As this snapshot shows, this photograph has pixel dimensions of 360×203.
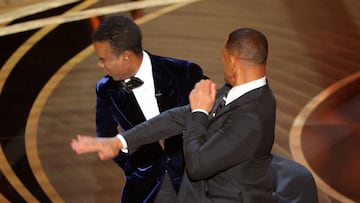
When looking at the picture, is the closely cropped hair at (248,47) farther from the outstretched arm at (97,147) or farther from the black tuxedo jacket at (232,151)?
the outstretched arm at (97,147)

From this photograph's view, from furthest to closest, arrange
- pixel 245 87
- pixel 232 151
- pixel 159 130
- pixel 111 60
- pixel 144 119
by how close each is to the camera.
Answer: pixel 144 119
pixel 111 60
pixel 159 130
pixel 245 87
pixel 232 151

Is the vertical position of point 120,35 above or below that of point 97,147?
above

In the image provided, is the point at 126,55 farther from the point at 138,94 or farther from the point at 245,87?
the point at 245,87

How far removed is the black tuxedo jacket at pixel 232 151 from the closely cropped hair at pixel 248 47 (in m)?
0.12

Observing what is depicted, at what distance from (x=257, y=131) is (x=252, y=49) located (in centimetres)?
30

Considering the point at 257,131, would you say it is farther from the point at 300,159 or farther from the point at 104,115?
the point at 300,159

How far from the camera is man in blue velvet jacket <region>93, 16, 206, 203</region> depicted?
3332 mm

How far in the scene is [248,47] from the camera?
8.86ft

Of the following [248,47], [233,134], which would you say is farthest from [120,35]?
[233,134]

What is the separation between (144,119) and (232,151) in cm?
90

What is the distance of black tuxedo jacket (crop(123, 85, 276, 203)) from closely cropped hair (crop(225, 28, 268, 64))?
119 mm

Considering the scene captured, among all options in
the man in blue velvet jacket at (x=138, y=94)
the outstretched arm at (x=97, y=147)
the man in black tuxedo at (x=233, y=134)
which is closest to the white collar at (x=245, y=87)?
the man in black tuxedo at (x=233, y=134)

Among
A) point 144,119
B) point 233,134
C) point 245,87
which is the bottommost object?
point 144,119

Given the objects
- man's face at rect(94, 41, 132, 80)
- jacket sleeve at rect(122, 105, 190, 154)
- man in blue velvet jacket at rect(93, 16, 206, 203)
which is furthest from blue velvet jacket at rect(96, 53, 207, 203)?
jacket sleeve at rect(122, 105, 190, 154)
